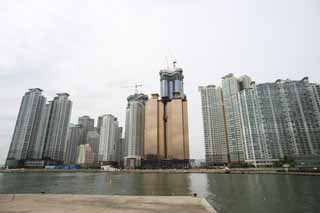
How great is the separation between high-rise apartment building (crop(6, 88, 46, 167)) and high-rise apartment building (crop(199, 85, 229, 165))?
171 metres

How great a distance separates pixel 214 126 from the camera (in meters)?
184

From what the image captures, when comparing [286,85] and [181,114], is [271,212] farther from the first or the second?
[181,114]

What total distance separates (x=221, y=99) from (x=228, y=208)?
17991 centimetres

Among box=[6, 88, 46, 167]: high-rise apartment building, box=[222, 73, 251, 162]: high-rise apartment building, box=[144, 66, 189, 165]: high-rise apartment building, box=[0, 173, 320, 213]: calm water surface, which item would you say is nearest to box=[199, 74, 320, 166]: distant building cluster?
box=[222, 73, 251, 162]: high-rise apartment building

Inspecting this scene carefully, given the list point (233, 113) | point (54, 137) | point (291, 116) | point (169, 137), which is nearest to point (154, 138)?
point (169, 137)

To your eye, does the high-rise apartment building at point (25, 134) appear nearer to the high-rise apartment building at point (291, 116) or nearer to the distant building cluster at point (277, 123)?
the distant building cluster at point (277, 123)

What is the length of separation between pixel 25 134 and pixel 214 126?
187 metres

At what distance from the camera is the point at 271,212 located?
20.5m

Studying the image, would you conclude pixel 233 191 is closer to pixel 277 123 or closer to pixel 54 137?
pixel 277 123

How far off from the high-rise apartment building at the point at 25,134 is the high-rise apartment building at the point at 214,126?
6719 inches

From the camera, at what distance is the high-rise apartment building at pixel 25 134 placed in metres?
185

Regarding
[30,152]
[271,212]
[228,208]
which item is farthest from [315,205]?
[30,152]

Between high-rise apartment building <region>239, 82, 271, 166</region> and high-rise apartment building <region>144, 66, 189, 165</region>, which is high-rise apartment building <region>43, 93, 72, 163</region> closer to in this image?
high-rise apartment building <region>144, 66, 189, 165</region>

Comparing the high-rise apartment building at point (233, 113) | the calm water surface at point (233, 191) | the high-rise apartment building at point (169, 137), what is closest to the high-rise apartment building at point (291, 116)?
the high-rise apartment building at point (233, 113)
